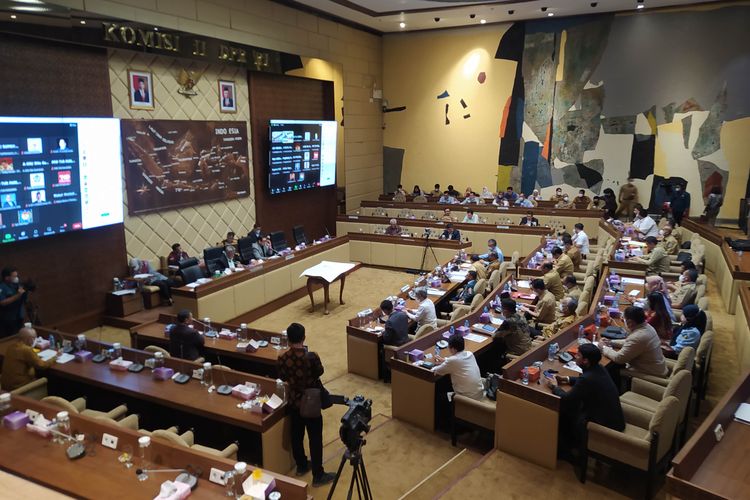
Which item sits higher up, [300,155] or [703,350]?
[300,155]

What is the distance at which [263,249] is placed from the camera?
995 centimetres

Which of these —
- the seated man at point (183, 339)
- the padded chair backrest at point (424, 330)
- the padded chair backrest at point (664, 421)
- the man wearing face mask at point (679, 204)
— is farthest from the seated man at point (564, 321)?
the man wearing face mask at point (679, 204)

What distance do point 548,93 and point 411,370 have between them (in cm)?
1156

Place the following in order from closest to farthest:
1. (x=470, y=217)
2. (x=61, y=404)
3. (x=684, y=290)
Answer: (x=61, y=404) → (x=684, y=290) → (x=470, y=217)

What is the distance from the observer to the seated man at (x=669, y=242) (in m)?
9.54

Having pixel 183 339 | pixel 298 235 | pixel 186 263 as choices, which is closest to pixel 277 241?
pixel 298 235

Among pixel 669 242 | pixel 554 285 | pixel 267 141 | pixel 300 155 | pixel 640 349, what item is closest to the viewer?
pixel 640 349

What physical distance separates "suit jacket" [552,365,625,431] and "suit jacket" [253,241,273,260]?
A: 6.71 meters

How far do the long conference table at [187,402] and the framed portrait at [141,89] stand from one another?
4637mm

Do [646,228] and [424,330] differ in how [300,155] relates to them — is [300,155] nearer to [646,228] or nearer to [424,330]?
[424,330]

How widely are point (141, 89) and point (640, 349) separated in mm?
7994

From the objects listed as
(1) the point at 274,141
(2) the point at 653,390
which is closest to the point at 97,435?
(2) the point at 653,390

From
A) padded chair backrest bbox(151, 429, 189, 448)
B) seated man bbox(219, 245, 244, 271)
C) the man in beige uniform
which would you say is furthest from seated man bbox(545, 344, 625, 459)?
the man in beige uniform

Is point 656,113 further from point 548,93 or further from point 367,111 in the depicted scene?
point 367,111
